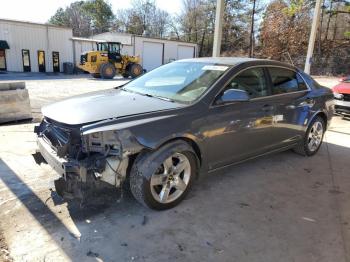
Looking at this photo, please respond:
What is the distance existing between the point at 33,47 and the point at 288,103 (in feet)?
83.4

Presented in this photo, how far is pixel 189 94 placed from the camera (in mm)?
3672

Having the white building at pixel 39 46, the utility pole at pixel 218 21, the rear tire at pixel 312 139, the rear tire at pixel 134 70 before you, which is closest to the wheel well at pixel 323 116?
the rear tire at pixel 312 139

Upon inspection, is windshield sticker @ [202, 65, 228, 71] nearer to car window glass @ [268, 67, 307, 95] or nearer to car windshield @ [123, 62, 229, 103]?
car windshield @ [123, 62, 229, 103]

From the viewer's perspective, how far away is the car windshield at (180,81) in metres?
3.70

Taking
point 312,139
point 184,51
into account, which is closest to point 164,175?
point 312,139

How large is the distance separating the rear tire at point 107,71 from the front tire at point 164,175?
62.5 ft

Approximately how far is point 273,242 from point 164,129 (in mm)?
1441

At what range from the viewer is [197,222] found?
10.6 feet

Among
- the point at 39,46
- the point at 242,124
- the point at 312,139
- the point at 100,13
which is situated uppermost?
the point at 100,13

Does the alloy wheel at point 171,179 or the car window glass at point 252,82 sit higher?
the car window glass at point 252,82

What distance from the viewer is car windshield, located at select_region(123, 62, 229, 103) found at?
3703 millimetres

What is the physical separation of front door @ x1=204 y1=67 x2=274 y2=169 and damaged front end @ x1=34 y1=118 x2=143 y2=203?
996 mm

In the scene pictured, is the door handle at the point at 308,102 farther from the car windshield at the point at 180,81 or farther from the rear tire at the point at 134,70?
the rear tire at the point at 134,70

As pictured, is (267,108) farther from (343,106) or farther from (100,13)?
(100,13)
